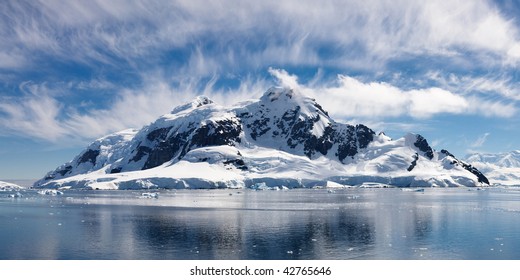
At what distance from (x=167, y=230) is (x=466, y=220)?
37.3 m

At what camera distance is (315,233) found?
46969 mm

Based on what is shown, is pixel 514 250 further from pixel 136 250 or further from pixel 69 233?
pixel 69 233

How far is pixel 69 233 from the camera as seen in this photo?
158 feet

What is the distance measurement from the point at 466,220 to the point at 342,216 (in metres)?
15.9

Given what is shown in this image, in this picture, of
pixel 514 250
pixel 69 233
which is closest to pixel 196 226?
pixel 69 233

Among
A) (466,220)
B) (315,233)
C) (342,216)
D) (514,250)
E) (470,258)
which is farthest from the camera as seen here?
(342,216)
